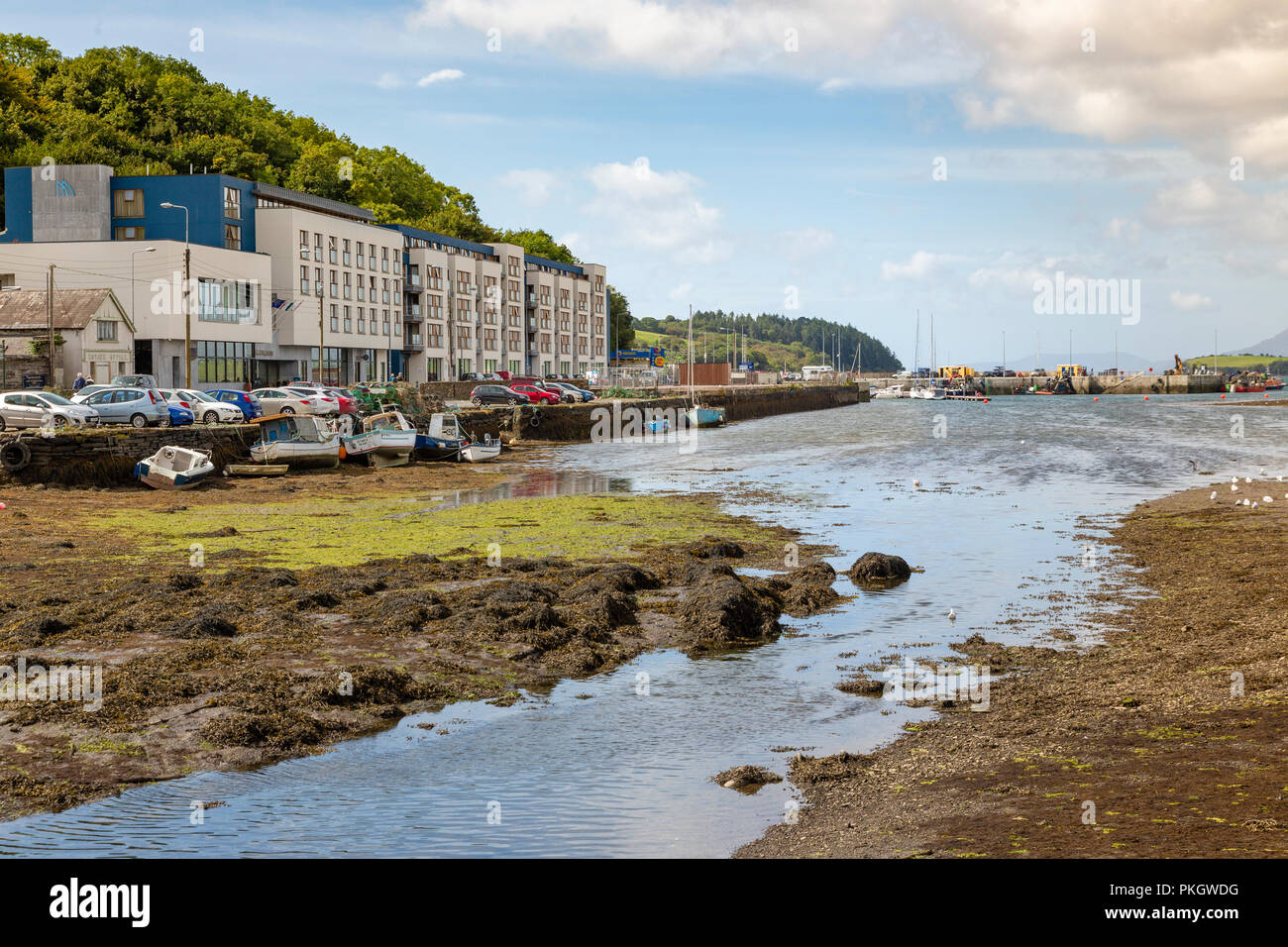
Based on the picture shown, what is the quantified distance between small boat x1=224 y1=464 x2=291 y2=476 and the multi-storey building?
82.8 ft

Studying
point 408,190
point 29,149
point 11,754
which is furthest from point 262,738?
point 408,190

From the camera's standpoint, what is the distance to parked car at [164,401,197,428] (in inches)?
1927

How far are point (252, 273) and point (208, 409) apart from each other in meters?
43.3

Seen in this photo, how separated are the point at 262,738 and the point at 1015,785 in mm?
7970

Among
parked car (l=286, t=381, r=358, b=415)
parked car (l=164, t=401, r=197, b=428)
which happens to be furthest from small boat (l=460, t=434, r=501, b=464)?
parked car (l=164, t=401, r=197, b=428)

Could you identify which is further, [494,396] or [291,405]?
[494,396]

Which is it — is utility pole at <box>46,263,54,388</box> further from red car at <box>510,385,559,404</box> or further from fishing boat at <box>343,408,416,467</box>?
red car at <box>510,385,559,404</box>

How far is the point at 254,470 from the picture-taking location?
44438 millimetres

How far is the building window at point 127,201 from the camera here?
3615 inches

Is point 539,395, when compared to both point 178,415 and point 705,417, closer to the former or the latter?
point 705,417

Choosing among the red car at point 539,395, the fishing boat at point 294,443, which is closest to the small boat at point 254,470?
the fishing boat at point 294,443

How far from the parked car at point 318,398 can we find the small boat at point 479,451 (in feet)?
25.0

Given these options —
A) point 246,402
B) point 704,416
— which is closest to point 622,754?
point 246,402
